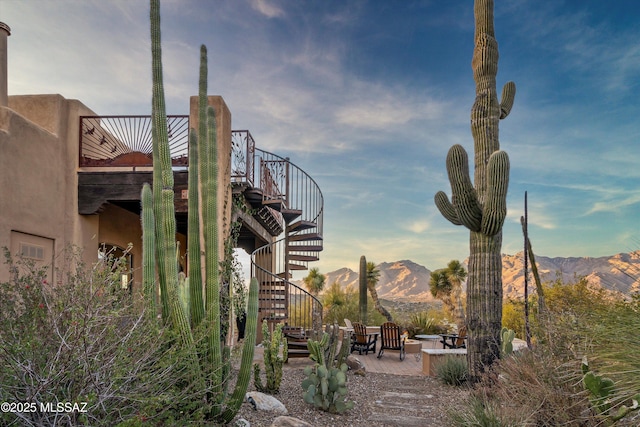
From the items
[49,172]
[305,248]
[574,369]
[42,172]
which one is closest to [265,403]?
[574,369]

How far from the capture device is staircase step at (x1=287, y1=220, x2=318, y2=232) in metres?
12.2

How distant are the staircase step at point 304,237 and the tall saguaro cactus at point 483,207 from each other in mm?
5419

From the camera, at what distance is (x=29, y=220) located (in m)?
7.87

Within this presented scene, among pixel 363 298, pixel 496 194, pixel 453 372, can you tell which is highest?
pixel 496 194

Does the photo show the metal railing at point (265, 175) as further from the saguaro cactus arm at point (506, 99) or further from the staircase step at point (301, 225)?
the saguaro cactus arm at point (506, 99)

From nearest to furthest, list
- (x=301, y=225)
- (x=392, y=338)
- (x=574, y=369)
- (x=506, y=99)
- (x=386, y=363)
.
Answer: (x=574, y=369) < (x=506, y=99) < (x=386, y=363) < (x=392, y=338) < (x=301, y=225)

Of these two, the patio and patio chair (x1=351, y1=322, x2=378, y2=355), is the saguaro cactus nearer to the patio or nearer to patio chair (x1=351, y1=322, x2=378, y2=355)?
the patio

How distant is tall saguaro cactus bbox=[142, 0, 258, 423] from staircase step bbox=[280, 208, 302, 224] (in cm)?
655

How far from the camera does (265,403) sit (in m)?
5.61

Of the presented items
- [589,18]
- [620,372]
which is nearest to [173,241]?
[620,372]

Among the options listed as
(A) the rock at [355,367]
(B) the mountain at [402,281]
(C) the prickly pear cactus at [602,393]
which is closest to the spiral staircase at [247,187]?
(A) the rock at [355,367]

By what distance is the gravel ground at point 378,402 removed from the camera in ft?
18.2

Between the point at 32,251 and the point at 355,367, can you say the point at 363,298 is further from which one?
the point at 32,251

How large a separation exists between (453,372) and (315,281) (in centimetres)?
1533
